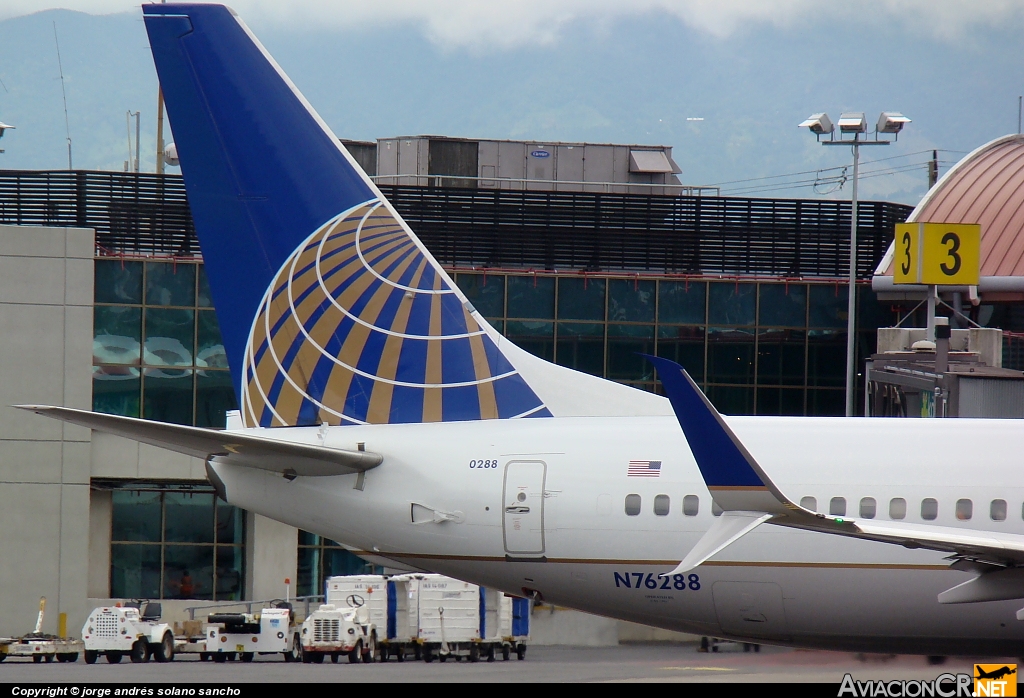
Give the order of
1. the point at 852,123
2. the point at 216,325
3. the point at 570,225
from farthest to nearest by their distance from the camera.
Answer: the point at 570,225 < the point at 216,325 < the point at 852,123

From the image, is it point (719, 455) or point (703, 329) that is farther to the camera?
point (703, 329)

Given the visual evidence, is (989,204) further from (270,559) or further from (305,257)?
(305,257)

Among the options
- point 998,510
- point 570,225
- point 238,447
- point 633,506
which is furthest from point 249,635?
point 570,225

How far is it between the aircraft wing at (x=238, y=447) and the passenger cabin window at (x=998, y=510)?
288 inches

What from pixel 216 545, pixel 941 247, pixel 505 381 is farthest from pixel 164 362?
pixel 505 381

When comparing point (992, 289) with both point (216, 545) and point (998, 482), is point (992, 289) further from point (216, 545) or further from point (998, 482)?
point (998, 482)

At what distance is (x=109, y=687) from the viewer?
1543cm

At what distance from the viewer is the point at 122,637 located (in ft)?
93.1

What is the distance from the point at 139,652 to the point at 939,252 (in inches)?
1020

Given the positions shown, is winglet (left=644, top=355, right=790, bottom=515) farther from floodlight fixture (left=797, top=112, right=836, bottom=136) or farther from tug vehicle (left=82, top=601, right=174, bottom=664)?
floodlight fixture (left=797, top=112, right=836, bottom=136)

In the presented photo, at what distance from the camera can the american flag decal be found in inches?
587

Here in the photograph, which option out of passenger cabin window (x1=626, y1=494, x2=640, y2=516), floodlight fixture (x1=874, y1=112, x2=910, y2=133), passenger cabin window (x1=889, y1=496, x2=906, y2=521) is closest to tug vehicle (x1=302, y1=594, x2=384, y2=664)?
passenger cabin window (x1=626, y1=494, x2=640, y2=516)

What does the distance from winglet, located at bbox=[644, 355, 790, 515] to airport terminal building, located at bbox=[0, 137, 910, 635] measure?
30.6 m

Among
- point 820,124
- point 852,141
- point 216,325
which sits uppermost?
point 820,124
